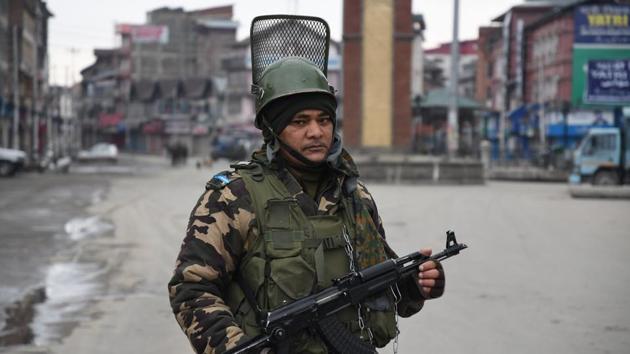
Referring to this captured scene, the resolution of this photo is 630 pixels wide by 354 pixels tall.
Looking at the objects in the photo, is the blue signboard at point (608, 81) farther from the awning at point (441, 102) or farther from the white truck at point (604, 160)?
the awning at point (441, 102)

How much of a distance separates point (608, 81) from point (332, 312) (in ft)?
111

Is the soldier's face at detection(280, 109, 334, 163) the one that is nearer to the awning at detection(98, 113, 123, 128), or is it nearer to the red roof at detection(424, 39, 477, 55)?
the red roof at detection(424, 39, 477, 55)

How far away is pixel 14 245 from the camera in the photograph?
46.2 ft

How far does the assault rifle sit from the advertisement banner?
108 metres

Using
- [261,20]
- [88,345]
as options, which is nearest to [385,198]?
[88,345]

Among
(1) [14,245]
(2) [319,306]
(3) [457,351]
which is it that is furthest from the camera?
(1) [14,245]

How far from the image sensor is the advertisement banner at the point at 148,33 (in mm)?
108062

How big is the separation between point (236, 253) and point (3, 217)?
1690 centimetres

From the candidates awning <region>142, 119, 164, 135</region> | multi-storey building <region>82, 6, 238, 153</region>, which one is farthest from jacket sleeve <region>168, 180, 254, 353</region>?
awning <region>142, 119, 164, 135</region>

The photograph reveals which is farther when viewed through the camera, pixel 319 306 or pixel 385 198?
pixel 385 198

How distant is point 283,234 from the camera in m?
2.96

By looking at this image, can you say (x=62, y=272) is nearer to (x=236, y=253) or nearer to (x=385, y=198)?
(x=236, y=253)

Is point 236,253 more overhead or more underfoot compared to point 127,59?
more underfoot

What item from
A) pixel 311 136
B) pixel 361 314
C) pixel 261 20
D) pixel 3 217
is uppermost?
pixel 261 20
